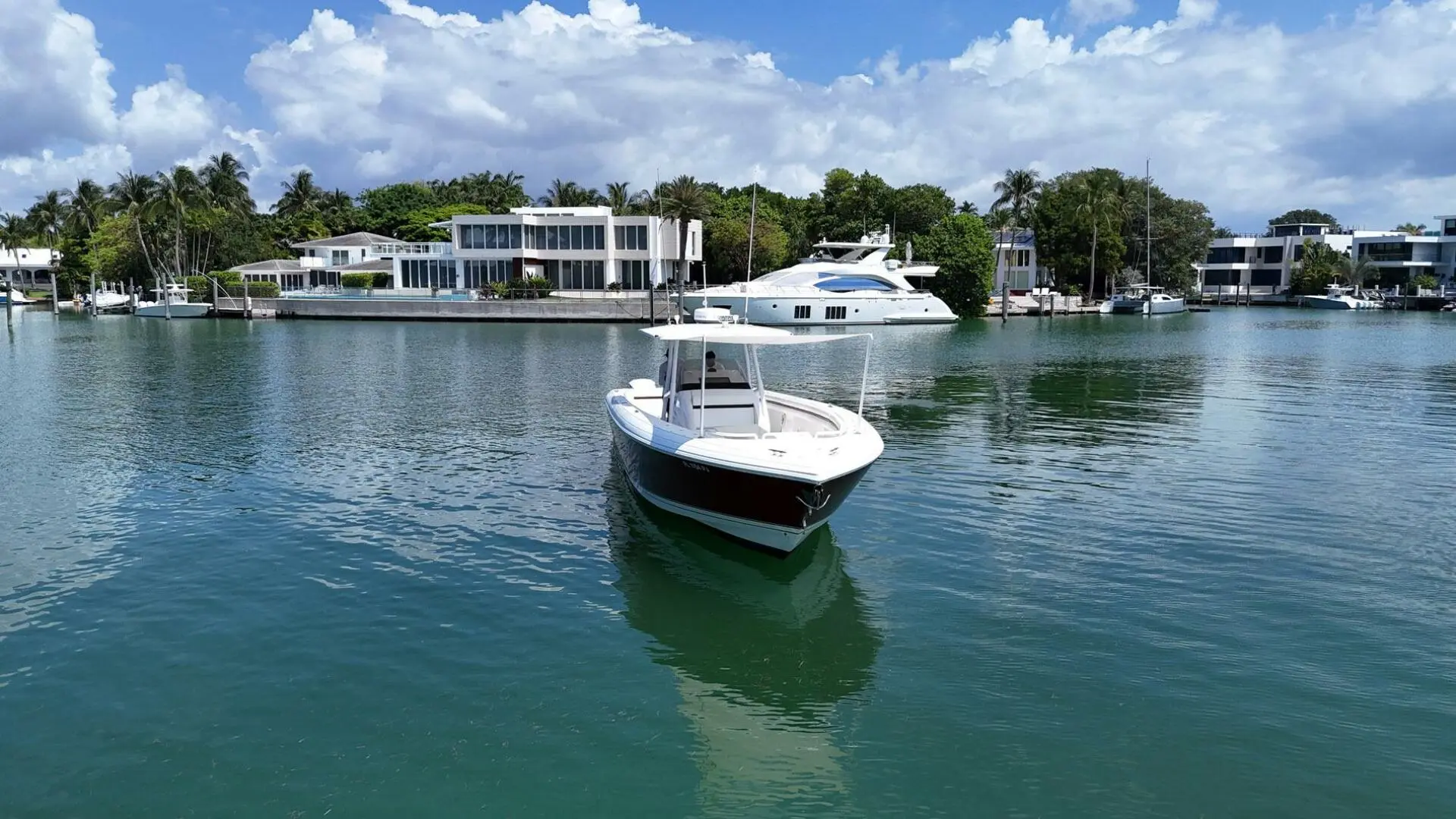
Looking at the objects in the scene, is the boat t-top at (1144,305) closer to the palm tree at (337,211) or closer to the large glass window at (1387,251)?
the large glass window at (1387,251)

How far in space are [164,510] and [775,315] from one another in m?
63.1

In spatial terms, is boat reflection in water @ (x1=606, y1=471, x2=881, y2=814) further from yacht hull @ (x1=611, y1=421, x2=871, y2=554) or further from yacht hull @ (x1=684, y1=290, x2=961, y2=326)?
yacht hull @ (x1=684, y1=290, x2=961, y2=326)

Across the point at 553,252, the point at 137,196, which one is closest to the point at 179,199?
the point at 137,196

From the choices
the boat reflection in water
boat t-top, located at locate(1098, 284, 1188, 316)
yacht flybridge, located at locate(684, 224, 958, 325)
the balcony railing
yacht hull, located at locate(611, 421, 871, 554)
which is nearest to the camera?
the boat reflection in water

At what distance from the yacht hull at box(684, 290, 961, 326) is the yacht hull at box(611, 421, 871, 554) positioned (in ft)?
198

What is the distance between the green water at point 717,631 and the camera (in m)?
8.34

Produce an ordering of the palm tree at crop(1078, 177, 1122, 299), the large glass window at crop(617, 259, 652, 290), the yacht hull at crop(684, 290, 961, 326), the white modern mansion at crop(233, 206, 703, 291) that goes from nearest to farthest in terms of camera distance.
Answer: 1. the yacht hull at crop(684, 290, 961, 326)
2. the white modern mansion at crop(233, 206, 703, 291)
3. the large glass window at crop(617, 259, 652, 290)
4. the palm tree at crop(1078, 177, 1122, 299)

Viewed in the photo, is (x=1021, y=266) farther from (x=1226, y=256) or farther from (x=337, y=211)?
(x=337, y=211)

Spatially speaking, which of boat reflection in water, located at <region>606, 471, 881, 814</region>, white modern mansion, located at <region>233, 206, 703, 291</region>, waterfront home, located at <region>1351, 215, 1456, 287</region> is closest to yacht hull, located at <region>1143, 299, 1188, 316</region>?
waterfront home, located at <region>1351, 215, 1456, 287</region>

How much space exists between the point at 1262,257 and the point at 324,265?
127069 millimetres

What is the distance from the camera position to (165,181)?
90.4 metres

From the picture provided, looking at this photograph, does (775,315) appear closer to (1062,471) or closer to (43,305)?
(1062,471)

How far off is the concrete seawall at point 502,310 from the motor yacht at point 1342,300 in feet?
A: 268

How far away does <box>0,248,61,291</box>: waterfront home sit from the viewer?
12412 centimetres
